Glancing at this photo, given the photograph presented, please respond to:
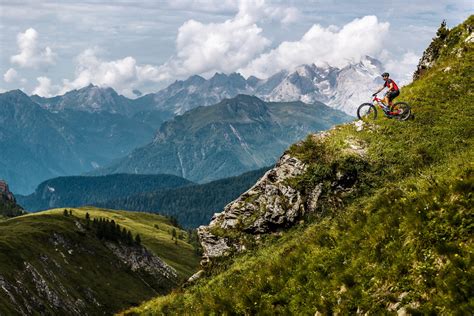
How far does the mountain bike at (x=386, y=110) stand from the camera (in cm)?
3819

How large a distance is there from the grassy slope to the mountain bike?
4032 millimetres

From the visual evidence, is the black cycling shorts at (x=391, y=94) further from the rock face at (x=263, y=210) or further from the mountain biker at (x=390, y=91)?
the rock face at (x=263, y=210)

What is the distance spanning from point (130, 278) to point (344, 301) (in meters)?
186

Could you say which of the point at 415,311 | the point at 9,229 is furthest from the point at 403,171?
the point at 9,229

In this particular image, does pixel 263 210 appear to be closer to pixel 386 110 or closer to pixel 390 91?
pixel 386 110

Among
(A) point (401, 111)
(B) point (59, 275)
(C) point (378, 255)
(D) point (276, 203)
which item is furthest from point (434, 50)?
(B) point (59, 275)

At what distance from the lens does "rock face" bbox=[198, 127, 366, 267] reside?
3334 cm

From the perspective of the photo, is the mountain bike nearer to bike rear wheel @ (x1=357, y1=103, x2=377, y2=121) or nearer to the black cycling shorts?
bike rear wheel @ (x1=357, y1=103, x2=377, y2=121)

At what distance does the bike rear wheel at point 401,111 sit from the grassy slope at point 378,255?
376 cm

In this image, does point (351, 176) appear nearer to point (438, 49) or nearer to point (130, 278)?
point (438, 49)

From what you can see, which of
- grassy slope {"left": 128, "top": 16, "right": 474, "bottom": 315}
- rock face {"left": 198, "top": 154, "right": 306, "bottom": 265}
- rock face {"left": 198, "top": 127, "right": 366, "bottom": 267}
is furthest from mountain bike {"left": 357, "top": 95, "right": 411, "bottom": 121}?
rock face {"left": 198, "top": 154, "right": 306, "bottom": 265}

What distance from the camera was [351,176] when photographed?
3338 centimetres

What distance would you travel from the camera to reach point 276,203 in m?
34.2

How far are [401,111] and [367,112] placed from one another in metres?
4.35
